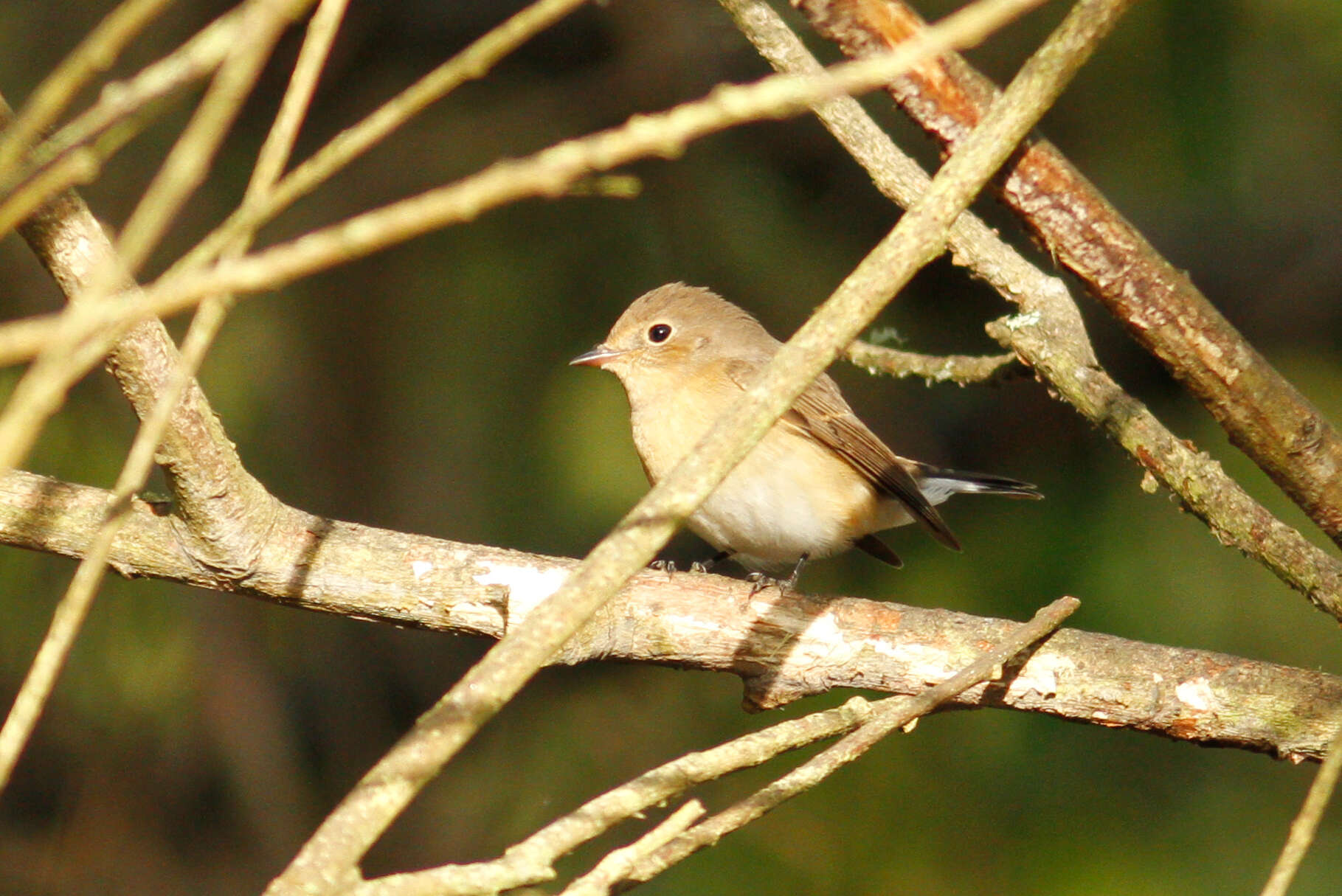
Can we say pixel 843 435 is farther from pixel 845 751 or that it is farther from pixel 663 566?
pixel 845 751

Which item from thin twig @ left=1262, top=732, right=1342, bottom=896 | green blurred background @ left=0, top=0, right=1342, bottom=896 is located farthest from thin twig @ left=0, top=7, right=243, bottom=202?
green blurred background @ left=0, top=0, right=1342, bottom=896

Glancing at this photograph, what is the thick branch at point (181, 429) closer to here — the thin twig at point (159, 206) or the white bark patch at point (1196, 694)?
the thin twig at point (159, 206)

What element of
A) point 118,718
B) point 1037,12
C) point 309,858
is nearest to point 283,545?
point 309,858

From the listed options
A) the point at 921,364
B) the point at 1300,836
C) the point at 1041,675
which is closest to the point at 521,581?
the point at 1041,675

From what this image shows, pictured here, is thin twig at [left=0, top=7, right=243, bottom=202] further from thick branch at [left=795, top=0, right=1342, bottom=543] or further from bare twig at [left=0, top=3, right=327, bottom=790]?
thick branch at [left=795, top=0, right=1342, bottom=543]

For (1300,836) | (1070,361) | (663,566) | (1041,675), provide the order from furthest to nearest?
(663,566), (1070,361), (1041,675), (1300,836)

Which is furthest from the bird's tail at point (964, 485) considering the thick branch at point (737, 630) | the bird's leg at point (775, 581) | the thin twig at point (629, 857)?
the thin twig at point (629, 857)
